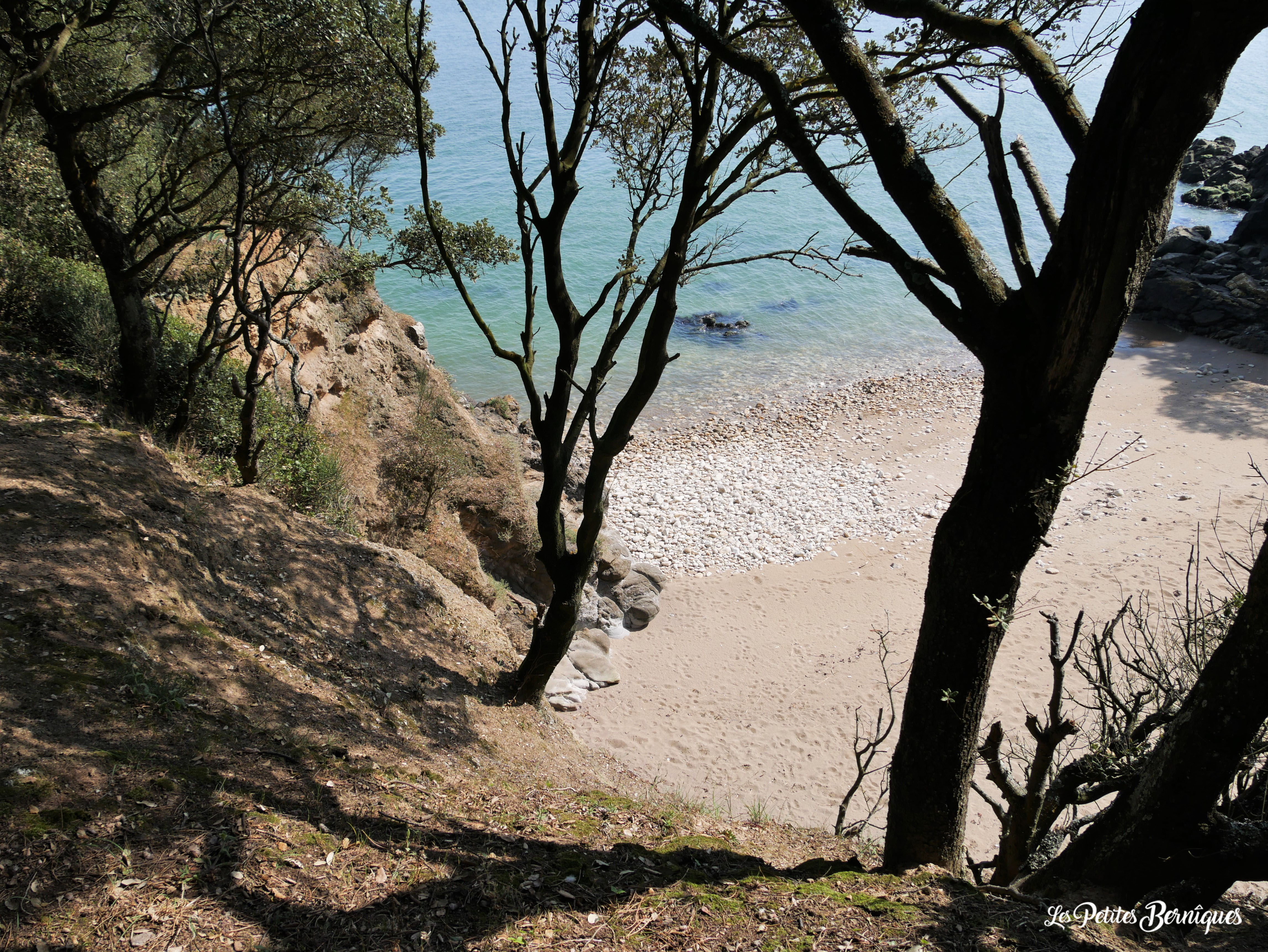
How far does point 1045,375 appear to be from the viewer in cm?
360

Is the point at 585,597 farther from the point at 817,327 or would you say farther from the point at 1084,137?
the point at 817,327

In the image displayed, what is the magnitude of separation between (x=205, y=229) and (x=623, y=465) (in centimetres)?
1285

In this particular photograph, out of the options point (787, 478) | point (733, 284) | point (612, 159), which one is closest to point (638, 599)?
point (787, 478)

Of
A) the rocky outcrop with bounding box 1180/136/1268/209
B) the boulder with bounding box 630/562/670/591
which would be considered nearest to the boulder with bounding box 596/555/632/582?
the boulder with bounding box 630/562/670/591

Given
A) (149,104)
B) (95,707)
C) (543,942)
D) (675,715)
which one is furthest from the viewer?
(675,715)

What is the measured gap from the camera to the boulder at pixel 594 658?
1183 centimetres

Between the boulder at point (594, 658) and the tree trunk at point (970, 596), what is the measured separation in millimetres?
7429

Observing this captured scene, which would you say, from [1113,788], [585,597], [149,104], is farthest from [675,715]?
[149,104]

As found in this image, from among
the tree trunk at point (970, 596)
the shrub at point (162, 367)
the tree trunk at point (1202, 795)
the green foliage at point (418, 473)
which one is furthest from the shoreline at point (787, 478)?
the tree trunk at point (1202, 795)

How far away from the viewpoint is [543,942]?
339 centimetres

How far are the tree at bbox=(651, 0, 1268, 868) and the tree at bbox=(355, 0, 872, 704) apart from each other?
6.26 ft

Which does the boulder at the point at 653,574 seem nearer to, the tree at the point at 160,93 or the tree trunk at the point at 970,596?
the tree at the point at 160,93

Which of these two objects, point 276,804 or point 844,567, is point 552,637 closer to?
point 276,804

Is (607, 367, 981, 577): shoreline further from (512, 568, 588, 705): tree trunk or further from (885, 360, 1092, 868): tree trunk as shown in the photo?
(885, 360, 1092, 868): tree trunk
